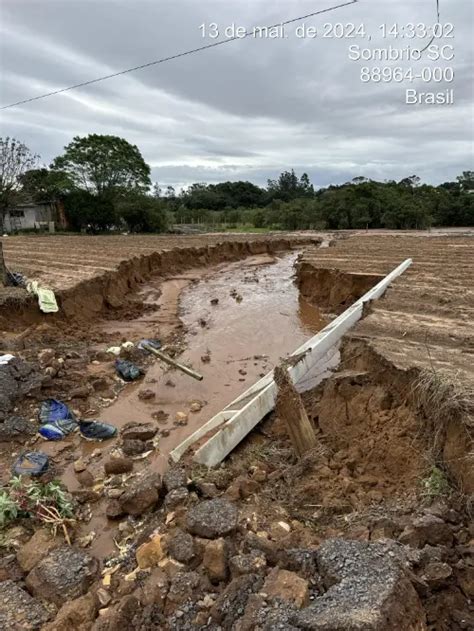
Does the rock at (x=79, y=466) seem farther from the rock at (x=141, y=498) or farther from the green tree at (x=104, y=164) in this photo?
the green tree at (x=104, y=164)

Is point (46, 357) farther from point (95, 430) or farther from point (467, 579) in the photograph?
point (467, 579)

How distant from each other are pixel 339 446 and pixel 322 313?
23.8ft

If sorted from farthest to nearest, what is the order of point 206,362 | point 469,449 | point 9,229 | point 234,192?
point 234,192 < point 9,229 < point 206,362 < point 469,449

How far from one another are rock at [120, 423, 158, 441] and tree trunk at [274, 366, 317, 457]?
1.86 m

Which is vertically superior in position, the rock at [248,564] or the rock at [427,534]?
the rock at [427,534]

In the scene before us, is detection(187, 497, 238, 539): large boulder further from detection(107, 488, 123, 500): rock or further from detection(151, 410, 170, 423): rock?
detection(151, 410, 170, 423): rock

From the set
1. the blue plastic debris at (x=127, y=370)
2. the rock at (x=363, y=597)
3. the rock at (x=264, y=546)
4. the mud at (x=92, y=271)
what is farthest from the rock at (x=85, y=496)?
the mud at (x=92, y=271)

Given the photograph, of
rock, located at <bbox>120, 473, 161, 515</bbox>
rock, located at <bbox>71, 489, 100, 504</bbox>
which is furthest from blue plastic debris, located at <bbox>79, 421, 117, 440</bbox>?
rock, located at <bbox>120, 473, 161, 515</bbox>

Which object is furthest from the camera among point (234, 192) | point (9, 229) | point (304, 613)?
point (234, 192)

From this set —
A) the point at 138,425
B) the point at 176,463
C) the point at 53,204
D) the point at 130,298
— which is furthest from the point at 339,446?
the point at 53,204

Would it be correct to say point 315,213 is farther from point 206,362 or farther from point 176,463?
point 176,463

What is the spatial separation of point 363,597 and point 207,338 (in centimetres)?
724

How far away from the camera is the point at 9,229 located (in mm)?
30719

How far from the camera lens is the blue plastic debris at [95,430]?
213 inches
